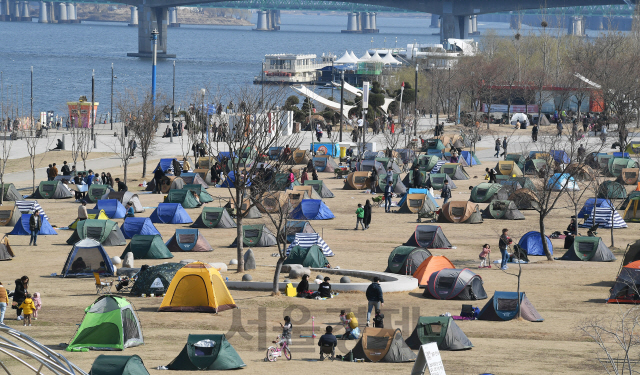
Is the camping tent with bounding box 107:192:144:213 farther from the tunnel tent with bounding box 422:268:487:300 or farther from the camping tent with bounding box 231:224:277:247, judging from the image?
the tunnel tent with bounding box 422:268:487:300

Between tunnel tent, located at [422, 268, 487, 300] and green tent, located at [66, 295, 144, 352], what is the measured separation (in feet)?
29.8

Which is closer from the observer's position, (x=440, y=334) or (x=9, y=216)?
(x=440, y=334)

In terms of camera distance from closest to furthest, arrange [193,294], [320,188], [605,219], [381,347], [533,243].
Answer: [381,347] → [193,294] → [533,243] → [605,219] → [320,188]

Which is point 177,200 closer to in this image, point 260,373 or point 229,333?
point 229,333

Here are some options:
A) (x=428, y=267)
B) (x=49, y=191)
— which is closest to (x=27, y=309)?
(x=428, y=267)

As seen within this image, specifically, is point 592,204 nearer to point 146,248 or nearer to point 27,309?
point 146,248

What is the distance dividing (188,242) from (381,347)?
14.9 metres

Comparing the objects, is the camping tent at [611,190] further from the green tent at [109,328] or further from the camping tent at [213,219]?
the green tent at [109,328]

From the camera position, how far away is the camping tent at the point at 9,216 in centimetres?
3772

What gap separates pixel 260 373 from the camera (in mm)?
17797

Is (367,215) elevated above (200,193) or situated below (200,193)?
below

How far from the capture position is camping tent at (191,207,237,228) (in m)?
37.9

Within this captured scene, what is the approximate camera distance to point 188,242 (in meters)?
32.6

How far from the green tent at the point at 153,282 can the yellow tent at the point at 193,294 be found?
1758 mm
